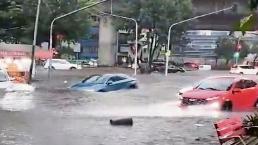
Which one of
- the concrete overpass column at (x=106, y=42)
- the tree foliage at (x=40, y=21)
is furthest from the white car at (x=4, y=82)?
the concrete overpass column at (x=106, y=42)

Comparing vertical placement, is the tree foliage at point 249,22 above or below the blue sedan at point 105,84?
above

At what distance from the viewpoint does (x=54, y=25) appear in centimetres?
4834

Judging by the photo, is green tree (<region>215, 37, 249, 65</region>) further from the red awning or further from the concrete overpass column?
the red awning

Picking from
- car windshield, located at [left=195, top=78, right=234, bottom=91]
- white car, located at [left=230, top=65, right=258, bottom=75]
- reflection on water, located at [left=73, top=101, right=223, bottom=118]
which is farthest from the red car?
white car, located at [left=230, top=65, right=258, bottom=75]

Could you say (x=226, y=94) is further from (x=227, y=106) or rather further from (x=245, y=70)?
(x=245, y=70)

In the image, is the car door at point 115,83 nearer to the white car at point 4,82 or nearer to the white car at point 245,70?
the white car at point 4,82

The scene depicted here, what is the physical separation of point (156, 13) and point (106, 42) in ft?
40.4

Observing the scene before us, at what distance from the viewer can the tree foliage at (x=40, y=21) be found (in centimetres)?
4778

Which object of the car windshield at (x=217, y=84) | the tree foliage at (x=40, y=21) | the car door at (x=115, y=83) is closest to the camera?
the car windshield at (x=217, y=84)

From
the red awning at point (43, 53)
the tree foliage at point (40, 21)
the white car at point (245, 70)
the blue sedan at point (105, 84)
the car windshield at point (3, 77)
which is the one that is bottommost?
the white car at point (245, 70)

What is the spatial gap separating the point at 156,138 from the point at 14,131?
3140 mm

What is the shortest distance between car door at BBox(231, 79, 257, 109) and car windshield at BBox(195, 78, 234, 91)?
0.31 m

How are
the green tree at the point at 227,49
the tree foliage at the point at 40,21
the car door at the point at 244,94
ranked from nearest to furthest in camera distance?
the car door at the point at 244,94 → the tree foliage at the point at 40,21 → the green tree at the point at 227,49

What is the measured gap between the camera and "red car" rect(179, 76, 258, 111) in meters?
20.2
